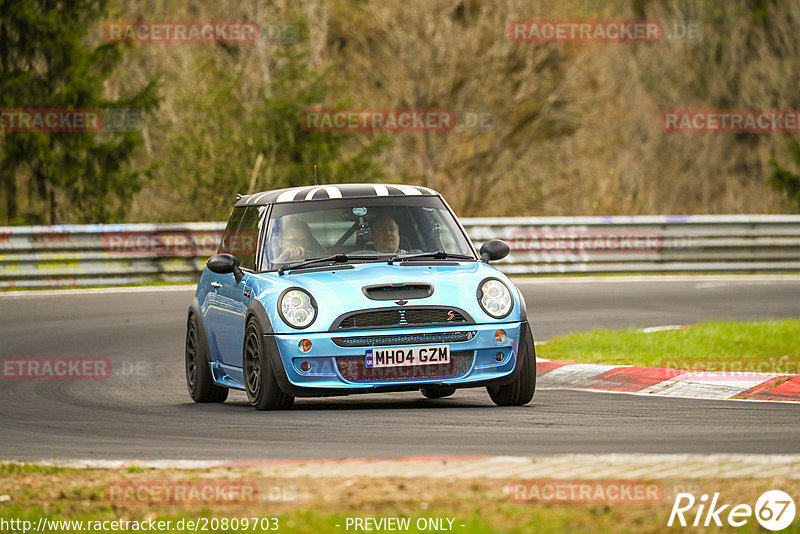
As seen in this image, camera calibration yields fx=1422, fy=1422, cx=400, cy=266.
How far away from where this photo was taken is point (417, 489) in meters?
6.33

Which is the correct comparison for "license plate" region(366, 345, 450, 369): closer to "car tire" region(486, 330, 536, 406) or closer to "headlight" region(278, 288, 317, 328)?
"headlight" region(278, 288, 317, 328)

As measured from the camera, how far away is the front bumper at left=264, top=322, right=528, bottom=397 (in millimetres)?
9695

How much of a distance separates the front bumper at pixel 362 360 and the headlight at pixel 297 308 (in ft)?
0.32

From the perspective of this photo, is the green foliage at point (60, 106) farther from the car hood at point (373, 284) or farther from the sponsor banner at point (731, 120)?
the car hood at point (373, 284)

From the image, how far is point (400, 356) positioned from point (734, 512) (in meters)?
4.22

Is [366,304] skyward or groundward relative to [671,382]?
skyward

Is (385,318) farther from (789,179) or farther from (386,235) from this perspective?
(789,179)

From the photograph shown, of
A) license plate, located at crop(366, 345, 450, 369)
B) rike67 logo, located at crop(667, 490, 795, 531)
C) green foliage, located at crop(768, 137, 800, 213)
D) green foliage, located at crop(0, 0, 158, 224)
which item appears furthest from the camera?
green foliage, located at crop(768, 137, 800, 213)

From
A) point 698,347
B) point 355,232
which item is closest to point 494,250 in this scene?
point 355,232

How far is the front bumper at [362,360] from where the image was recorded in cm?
970

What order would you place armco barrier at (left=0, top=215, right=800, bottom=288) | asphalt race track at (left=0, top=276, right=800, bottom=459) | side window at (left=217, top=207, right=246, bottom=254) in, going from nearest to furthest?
asphalt race track at (left=0, top=276, right=800, bottom=459)
side window at (left=217, top=207, right=246, bottom=254)
armco barrier at (left=0, top=215, right=800, bottom=288)

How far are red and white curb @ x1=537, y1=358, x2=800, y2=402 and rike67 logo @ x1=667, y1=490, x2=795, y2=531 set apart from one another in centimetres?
452

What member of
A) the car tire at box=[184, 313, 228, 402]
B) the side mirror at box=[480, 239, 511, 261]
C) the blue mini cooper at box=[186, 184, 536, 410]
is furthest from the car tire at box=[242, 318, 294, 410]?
the side mirror at box=[480, 239, 511, 261]

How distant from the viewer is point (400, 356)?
31.8ft
